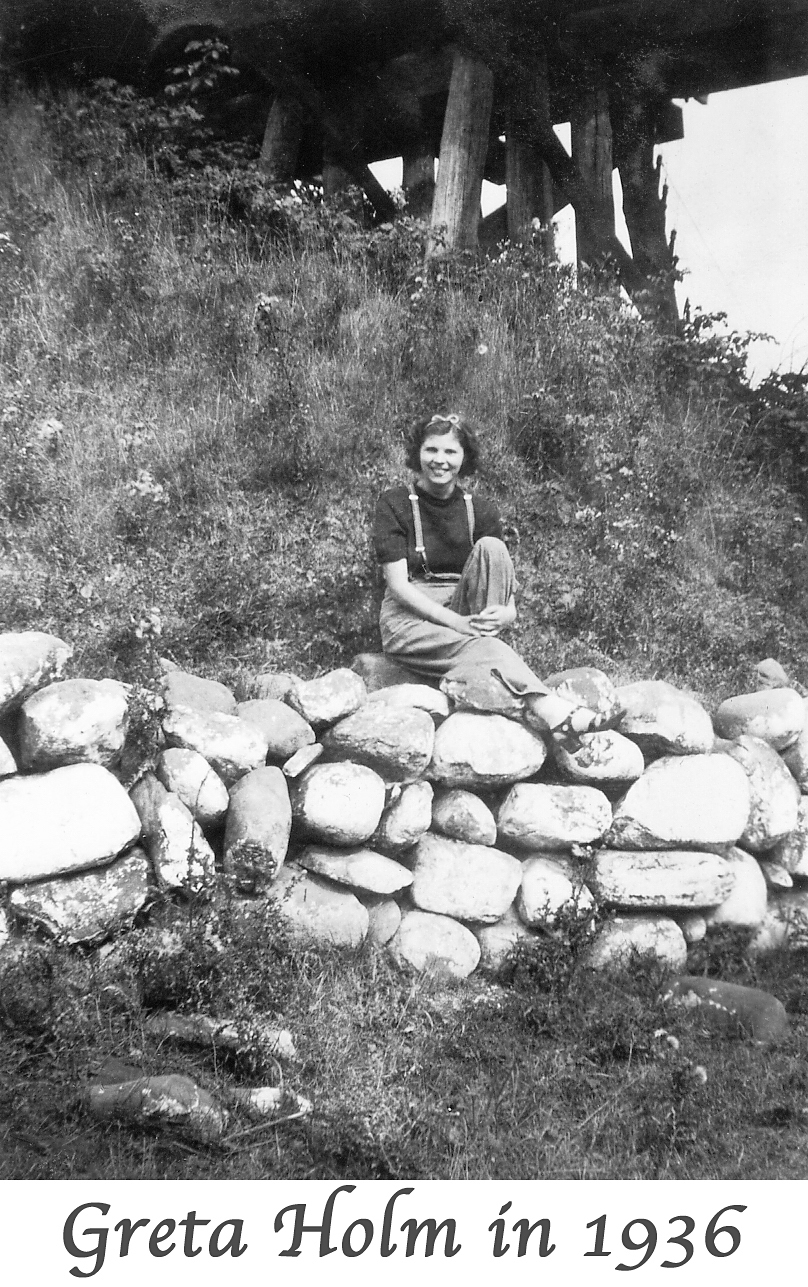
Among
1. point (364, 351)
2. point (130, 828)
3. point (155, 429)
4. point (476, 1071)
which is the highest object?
point (364, 351)

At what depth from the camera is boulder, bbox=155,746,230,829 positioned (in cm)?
341

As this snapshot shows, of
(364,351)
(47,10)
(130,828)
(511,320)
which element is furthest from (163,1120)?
(47,10)

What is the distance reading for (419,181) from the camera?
720cm

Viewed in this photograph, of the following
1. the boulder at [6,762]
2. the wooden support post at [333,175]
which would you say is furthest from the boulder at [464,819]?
the wooden support post at [333,175]

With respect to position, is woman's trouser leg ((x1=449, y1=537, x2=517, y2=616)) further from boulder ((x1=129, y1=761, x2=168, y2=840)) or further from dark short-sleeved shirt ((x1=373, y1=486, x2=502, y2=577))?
boulder ((x1=129, y1=761, x2=168, y2=840))

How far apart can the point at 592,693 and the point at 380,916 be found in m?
1.17

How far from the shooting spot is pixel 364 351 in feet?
20.0

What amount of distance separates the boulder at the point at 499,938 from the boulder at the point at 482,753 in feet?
1.72

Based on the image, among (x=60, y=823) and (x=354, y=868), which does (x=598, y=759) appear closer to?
(x=354, y=868)

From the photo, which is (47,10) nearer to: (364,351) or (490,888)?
(364,351)

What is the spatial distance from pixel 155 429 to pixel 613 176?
3.41 meters

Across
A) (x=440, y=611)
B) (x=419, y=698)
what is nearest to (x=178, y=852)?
(x=419, y=698)

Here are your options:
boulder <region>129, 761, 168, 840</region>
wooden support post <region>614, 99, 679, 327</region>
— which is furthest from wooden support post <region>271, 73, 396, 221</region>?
boulder <region>129, 761, 168, 840</region>

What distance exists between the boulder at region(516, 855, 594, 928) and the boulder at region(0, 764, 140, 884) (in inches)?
59.1
